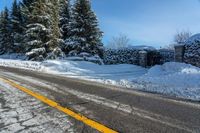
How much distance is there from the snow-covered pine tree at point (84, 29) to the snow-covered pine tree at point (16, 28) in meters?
16.9

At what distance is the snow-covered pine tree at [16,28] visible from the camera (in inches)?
1565

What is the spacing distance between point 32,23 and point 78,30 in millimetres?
5872

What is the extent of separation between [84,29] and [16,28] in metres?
21.0

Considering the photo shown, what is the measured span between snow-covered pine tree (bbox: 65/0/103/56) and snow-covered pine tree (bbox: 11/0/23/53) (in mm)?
16852

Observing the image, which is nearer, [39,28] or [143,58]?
[143,58]

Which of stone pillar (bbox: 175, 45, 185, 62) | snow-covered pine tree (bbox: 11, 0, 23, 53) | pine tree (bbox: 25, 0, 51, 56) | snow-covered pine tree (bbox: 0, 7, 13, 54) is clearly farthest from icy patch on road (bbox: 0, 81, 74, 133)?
snow-covered pine tree (bbox: 0, 7, 13, 54)

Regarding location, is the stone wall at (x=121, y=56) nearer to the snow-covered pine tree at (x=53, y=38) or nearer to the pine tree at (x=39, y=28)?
the snow-covered pine tree at (x=53, y=38)

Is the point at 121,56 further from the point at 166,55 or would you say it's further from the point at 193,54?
the point at 193,54

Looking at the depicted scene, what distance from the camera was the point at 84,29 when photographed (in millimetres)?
25578

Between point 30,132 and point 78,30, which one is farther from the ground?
point 78,30

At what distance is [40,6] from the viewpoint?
26.6m

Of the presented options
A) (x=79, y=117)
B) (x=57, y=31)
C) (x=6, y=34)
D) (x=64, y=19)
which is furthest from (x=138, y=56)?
(x=6, y=34)

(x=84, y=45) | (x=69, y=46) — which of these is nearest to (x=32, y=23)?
(x=69, y=46)

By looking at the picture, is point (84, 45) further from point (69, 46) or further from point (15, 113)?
point (15, 113)
